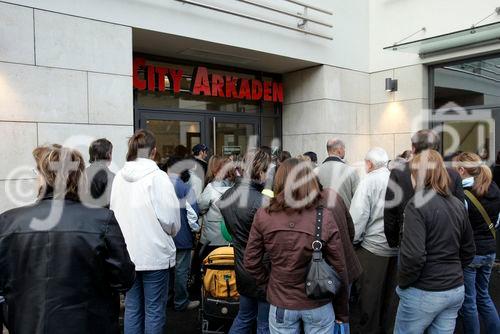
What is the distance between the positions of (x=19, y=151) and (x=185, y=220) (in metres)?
2.07

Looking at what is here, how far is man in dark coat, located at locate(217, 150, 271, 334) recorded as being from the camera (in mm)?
3139

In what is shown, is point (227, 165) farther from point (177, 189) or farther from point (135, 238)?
point (135, 238)

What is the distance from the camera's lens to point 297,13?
7293 mm

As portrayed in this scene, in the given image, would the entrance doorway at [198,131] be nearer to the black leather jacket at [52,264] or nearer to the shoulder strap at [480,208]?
the shoulder strap at [480,208]

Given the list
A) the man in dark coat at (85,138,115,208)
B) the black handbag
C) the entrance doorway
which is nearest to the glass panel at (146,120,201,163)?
the entrance doorway

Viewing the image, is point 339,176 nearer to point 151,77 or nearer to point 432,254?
point 432,254

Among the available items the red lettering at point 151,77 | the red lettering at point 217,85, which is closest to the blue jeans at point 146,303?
the red lettering at point 151,77

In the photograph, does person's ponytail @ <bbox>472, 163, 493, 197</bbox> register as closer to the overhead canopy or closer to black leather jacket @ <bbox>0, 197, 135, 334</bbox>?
black leather jacket @ <bbox>0, 197, 135, 334</bbox>

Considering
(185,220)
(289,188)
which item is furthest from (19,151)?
(289,188)

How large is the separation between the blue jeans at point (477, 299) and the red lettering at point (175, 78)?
5312 mm

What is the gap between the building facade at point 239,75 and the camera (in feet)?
16.5

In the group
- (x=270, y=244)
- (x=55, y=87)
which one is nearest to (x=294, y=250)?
(x=270, y=244)

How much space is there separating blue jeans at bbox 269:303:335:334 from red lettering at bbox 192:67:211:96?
5.55m

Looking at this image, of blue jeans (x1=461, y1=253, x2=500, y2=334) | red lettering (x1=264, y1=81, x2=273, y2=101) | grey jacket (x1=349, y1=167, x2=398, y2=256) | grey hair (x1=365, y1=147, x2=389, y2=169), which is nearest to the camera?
blue jeans (x1=461, y1=253, x2=500, y2=334)
